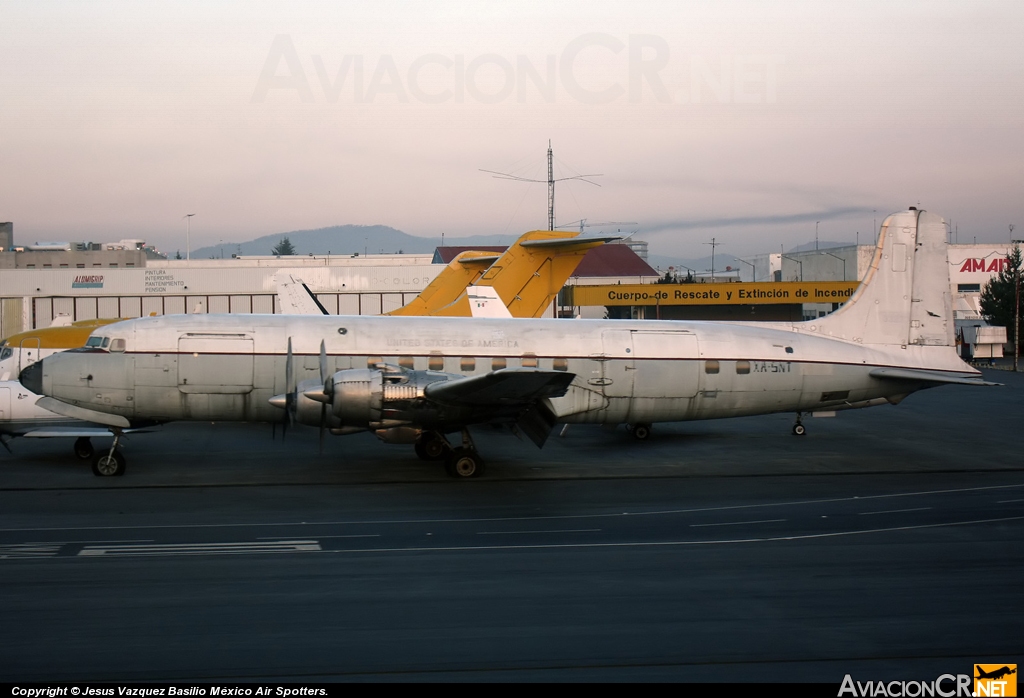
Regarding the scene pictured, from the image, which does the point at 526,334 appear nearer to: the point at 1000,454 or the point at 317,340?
the point at 317,340

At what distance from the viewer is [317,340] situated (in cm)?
1912

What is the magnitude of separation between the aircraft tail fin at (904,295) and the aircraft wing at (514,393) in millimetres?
8305

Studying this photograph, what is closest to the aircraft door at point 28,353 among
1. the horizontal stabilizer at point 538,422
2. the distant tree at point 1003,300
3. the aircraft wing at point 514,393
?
the aircraft wing at point 514,393

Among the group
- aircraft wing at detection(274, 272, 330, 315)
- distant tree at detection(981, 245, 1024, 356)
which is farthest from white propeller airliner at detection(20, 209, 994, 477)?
distant tree at detection(981, 245, 1024, 356)

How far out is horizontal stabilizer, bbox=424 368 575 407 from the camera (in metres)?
16.0

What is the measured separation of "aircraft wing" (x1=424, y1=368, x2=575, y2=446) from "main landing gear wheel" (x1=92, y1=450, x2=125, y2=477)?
23.2ft

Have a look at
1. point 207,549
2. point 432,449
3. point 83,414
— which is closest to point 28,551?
point 207,549

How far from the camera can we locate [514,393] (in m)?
16.8

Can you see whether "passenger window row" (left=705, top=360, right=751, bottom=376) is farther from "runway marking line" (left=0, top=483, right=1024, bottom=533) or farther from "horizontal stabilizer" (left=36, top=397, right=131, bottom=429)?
"horizontal stabilizer" (left=36, top=397, right=131, bottom=429)

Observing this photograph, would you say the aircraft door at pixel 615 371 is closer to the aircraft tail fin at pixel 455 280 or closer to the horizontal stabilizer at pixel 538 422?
the horizontal stabilizer at pixel 538 422

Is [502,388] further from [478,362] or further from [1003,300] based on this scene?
[1003,300]

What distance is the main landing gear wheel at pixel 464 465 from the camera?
18203 mm

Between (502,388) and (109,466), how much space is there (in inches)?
344

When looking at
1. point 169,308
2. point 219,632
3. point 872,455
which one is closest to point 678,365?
point 872,455
